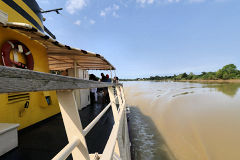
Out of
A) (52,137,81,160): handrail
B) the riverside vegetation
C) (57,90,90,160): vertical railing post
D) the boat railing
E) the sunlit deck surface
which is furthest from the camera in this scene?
the riverside vegetation

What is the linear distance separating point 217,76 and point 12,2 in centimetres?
7212

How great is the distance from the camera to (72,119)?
730mm

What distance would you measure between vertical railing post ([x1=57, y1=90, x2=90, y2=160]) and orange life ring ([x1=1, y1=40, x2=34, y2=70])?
9.64 ft

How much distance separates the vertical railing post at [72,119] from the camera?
0.70 m

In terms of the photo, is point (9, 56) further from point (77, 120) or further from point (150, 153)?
point (150, 153)

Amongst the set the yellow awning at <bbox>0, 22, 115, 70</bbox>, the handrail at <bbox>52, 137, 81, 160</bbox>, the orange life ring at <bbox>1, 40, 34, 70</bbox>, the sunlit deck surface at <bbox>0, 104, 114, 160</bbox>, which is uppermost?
the yellow awning at <bbox>0, 22, 115, 70</bbox>

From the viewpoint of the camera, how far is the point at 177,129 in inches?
221

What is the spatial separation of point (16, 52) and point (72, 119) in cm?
338

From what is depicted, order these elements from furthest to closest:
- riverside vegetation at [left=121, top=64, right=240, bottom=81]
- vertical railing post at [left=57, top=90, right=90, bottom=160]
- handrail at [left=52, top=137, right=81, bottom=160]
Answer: riverside vegetation at [left=121, top=64, right=240, bottom=81]
vertical railing post at [left=57, top=90, right=90, bottom=160]
handrail at [left=52, top=137, right=81, bottom=160]

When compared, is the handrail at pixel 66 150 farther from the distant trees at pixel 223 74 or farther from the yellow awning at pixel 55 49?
the distant trees at pixel 223 74

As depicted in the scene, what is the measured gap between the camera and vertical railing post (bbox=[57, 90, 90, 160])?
0.70 meters

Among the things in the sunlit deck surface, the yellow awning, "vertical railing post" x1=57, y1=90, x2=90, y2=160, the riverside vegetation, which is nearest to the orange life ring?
the yellow awning

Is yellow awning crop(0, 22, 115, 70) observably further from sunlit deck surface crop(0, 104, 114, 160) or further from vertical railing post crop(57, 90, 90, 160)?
sunlit deck surface crop(0, 104, 114, 160)

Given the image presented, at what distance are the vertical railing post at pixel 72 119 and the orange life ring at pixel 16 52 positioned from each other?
116 inches
